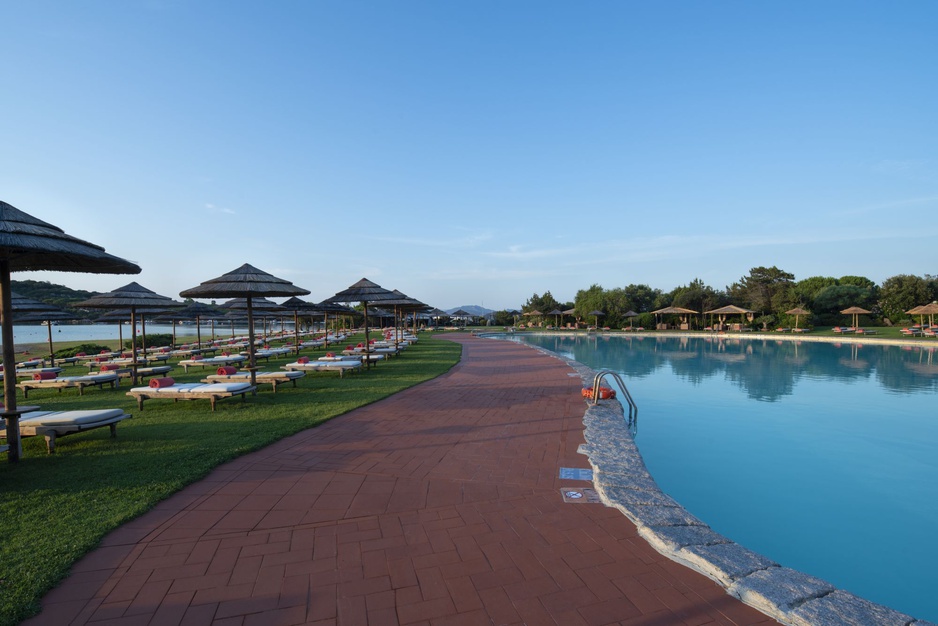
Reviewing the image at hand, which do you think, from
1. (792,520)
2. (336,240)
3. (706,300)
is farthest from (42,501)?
(706,300)

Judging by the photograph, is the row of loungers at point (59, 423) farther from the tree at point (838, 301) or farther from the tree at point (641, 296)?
the tree at point (838, 301)

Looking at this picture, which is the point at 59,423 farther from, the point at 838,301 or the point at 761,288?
the point at 838,301

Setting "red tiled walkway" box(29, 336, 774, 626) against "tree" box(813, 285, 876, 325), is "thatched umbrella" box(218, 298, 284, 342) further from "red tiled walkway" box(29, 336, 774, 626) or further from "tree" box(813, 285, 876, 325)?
"tree" box(813, 285, 876, 325)

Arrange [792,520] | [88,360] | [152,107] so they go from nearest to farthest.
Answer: [792,520] → [152,107] → [88,360]

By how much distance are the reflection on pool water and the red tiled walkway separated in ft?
6.91

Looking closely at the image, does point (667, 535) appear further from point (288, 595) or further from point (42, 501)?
point (42, 501)

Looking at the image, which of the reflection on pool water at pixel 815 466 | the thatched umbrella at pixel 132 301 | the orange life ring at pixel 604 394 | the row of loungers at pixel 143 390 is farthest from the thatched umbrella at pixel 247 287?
the reflection on pool water at pixel 815 466

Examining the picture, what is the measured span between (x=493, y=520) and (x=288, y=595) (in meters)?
1.43

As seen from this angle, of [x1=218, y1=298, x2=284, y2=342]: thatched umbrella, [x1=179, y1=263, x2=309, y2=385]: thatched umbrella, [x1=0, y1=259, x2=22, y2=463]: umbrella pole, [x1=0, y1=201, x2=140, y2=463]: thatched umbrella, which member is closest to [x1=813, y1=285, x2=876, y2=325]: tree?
[x1=218, y1=298, x2=284, y2=342]: thatched umbrella

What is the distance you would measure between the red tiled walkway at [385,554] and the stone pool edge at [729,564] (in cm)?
10

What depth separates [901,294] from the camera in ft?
102

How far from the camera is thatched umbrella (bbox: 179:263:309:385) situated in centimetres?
797

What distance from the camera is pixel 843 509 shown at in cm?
478

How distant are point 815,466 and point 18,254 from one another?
32.7 feet
